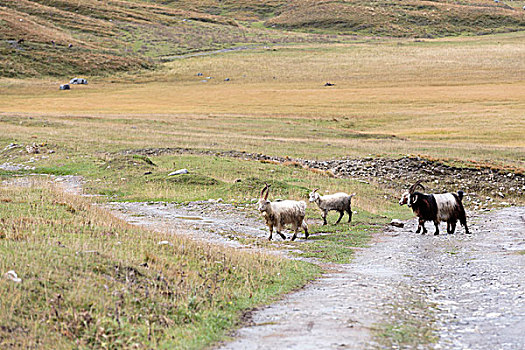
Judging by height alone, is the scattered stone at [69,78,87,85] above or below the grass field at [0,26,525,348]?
below

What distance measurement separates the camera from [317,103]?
3302 inches

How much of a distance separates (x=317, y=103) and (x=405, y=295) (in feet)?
240

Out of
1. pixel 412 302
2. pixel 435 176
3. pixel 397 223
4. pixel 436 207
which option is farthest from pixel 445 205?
pixel 435 176

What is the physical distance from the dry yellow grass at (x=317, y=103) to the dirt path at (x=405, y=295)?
2453 centimetres

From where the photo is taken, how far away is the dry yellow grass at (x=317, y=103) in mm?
49500

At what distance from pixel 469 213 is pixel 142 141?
2821 centimetres

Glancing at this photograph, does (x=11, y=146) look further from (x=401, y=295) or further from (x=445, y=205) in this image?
(x=401, y=295)

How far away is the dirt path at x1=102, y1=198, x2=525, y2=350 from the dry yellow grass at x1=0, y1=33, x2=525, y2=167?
24.5 m

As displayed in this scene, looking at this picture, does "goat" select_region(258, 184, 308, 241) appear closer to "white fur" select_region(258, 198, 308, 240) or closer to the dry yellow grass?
"white fur" select_region(258, 198, 308, 240)

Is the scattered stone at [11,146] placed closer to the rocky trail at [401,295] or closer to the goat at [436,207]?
the rocky trail at [401,295]

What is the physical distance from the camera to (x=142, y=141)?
47031 mm

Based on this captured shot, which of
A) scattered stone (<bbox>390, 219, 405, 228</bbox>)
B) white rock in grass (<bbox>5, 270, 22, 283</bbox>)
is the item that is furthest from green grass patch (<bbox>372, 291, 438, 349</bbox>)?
scattered stone (<bbox>390, 219, 405, 228</bbox>)

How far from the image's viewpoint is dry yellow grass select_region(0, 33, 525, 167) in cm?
4950

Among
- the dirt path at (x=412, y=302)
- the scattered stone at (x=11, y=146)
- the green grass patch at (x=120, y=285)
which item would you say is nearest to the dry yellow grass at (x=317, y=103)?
the scattered stone at (x=11, y=146)
